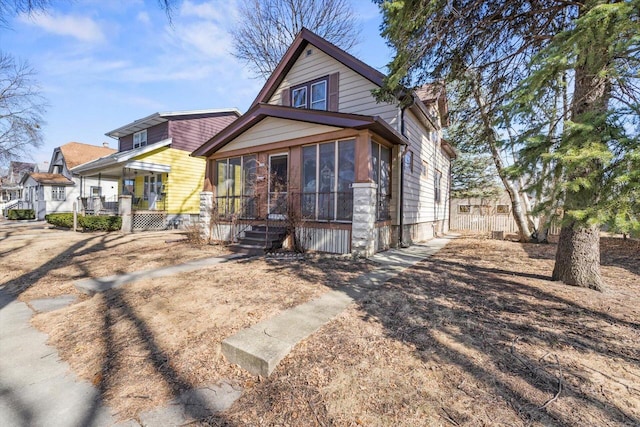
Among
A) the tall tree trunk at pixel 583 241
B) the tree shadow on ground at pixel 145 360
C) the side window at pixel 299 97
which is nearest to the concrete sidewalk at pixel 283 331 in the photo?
the tree shadow on ground at pixel 145 360

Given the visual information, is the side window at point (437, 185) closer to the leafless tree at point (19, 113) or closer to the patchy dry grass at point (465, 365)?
the patchy dry grass at point (465, 365)

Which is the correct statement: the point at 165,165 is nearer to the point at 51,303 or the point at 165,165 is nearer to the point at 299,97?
the point at 299,97

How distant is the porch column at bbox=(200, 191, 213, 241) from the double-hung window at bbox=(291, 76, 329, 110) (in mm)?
4916

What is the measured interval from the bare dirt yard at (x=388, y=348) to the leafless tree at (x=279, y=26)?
17111 millimetres

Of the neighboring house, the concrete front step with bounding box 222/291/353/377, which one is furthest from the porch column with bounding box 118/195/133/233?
the neighboring house

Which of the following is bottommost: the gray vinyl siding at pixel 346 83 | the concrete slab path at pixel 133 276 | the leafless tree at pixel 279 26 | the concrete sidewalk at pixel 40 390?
the concrete sidewalk at pixel 40 390

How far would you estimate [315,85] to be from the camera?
35.4 feet

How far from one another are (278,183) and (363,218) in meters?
3.13

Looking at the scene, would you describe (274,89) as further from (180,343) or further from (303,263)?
(180,343)

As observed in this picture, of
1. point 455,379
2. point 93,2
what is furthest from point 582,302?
point 93,2

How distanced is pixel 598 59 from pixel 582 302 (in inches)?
123

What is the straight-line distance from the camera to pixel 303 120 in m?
8.05

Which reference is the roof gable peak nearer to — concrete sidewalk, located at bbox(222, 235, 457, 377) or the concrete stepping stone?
concrete sidewalk, located at bbox(222, 235, 457, 377)

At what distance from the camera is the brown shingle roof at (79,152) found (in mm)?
25484
